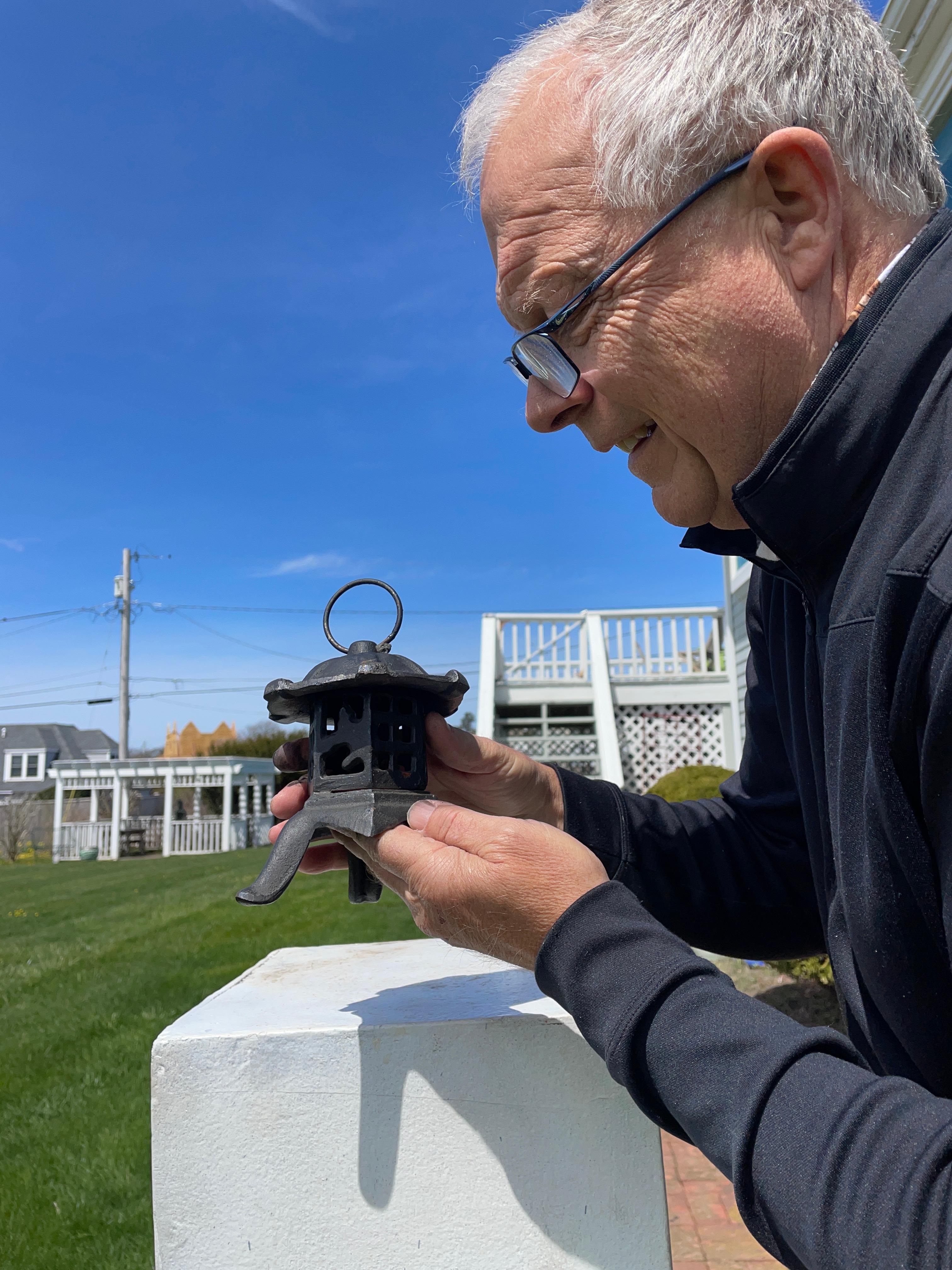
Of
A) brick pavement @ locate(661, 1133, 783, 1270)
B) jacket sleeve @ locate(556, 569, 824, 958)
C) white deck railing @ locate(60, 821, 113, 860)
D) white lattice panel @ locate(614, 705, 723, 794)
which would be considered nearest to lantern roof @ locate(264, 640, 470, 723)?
jacket sleeve @ locate(556, 569, 824, 958)

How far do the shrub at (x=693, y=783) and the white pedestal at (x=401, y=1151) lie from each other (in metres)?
5.77

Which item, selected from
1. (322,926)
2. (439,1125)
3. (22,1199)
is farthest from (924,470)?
(322,926)

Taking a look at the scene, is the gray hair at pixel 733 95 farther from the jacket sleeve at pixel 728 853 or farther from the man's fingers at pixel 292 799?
the man's fingers at pixel 292 799

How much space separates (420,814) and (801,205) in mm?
1036

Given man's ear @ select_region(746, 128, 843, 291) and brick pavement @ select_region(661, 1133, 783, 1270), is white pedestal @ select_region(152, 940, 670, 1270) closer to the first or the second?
man's ear @ select_region(746, 128, 843, 291)

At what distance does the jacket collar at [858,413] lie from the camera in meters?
1.09

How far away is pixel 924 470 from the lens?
1.03 meters

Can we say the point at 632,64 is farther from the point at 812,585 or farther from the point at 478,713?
the point at 478,713

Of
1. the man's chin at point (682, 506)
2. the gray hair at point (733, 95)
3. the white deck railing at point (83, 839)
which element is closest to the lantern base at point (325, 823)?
the man's chin at point (682, 506)

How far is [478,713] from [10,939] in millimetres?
5581

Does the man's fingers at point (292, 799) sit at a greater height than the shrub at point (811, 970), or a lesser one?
greater

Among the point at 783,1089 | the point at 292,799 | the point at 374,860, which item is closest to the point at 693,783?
the point at 292,799

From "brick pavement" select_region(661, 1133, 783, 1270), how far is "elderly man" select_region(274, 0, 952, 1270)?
86.8 inches

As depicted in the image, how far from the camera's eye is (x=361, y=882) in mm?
1687
